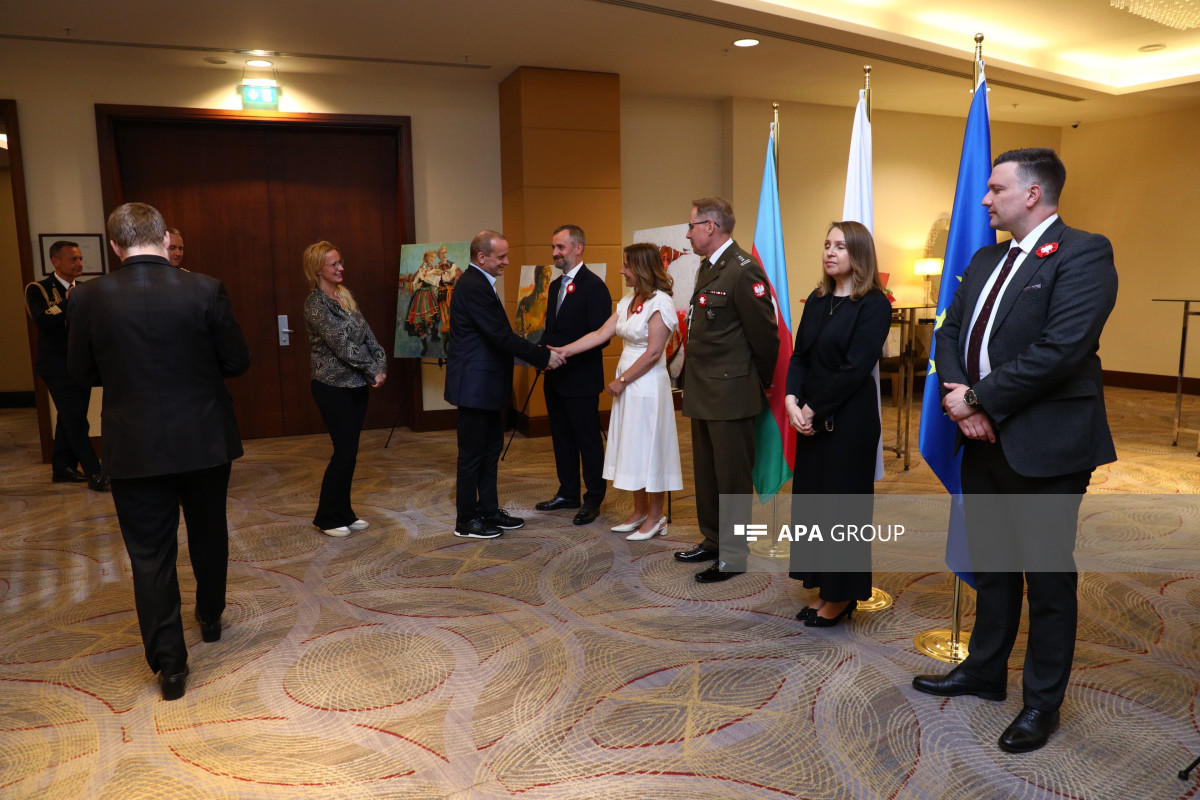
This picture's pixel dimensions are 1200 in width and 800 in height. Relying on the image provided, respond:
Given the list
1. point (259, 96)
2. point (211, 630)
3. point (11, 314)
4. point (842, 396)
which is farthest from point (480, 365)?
point (11, 314)

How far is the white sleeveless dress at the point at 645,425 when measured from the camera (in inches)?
173

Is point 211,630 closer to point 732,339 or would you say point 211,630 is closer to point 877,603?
point 732,339

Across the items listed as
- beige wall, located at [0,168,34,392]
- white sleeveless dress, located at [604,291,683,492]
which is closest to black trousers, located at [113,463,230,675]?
white sleeveless dress, located at [604,291,683,492]

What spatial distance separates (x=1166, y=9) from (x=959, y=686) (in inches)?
244

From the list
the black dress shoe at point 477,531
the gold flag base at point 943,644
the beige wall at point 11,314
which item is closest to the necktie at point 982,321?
the gold flag base at point 943,644

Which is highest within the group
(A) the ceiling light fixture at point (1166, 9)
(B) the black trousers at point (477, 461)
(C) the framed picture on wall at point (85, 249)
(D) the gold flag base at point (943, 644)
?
(A) the ceiling light fixture at point (1166, 9)

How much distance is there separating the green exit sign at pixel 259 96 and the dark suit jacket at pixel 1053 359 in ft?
21.9

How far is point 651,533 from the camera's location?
15.1 feet

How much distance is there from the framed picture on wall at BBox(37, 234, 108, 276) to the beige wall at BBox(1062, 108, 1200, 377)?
35.2 ft

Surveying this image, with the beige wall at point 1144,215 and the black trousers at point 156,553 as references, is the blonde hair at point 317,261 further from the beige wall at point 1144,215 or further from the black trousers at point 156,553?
the beige wall at point 1144,215

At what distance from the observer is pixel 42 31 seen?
5938 millimetres

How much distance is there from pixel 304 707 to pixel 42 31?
5.74 metres

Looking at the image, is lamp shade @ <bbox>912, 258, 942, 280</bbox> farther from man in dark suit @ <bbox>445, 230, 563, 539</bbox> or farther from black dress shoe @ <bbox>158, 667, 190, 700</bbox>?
black dress shoe @ <bbox>158, 667, 190, 700</bbox>

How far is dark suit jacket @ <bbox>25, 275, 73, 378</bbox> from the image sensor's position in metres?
5.71
